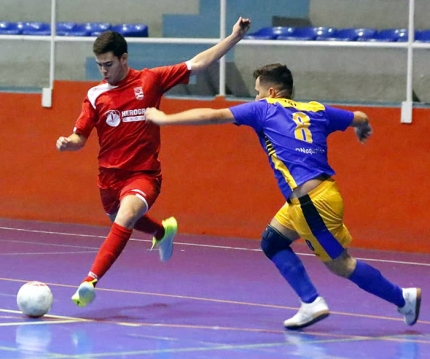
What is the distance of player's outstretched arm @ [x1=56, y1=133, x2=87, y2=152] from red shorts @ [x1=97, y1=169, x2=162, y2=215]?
0.36m

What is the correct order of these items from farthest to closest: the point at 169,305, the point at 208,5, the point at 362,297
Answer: the point at 208,5 → the point at 362,297 → the point at 169,305

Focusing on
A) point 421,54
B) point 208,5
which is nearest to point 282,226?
point 421,54

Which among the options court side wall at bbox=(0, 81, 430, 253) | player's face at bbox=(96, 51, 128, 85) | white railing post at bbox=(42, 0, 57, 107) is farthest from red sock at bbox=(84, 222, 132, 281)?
white railing post at bbox=(42, 0, 57, 107)

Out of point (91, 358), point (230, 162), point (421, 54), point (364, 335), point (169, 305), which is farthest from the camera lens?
point (230, 162)

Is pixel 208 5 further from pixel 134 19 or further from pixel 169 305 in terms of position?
pixel 169 305

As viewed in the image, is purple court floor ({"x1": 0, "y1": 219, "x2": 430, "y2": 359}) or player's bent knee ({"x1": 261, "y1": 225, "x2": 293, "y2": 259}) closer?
purple court floor ({"x1": 0, "y1": 219, "x2": 430, "y2": 359})

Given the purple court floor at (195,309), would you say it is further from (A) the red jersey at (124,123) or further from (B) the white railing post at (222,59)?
(B) the white railing post at (222,59)

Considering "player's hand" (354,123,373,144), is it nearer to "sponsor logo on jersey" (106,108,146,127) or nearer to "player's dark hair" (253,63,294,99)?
"player's dark hair" (253,63,294,99)

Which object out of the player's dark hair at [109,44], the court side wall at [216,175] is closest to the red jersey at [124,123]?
the player's dark hair at [109,44]

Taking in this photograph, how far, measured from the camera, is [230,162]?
1377cm

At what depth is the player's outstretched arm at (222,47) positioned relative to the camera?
28.7 ft

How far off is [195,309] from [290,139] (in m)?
1.69

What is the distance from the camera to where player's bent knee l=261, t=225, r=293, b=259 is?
795 cm

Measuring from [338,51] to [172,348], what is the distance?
7061 mm
